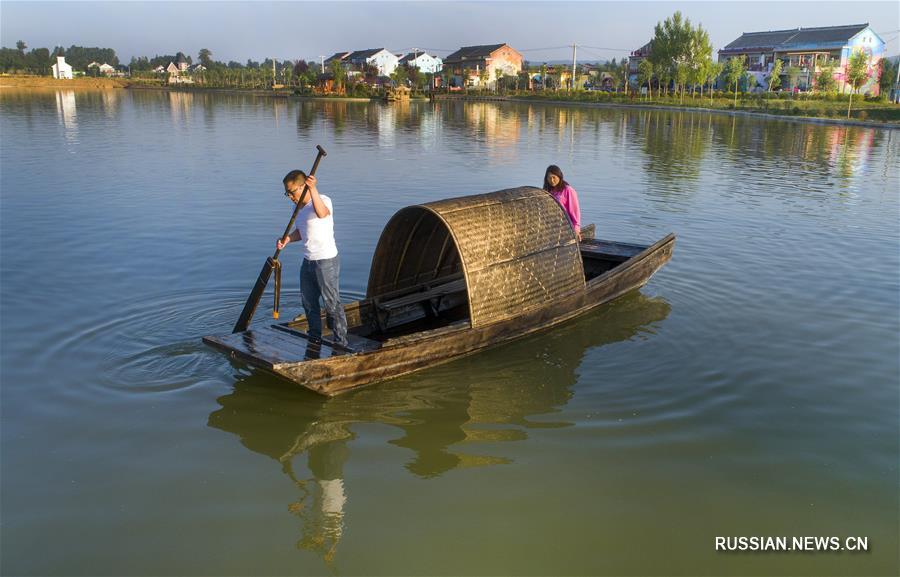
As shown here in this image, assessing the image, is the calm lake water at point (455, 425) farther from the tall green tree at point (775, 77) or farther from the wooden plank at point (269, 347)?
the tall green tree at point (775, 77)

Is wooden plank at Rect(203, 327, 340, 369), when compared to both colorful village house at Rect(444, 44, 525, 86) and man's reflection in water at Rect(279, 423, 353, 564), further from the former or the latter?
colorful village house at Rect(444, 44, 525, 86)

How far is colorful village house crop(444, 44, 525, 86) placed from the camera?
3782 inches

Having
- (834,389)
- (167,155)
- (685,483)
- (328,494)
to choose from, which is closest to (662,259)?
(834,389)

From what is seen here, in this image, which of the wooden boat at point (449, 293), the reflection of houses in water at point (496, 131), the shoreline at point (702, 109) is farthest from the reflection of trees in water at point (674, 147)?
the wooden boat at point (449, 293)

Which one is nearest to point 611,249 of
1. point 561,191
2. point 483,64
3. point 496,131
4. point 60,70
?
point 561,191

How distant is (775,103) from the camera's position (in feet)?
A: 176

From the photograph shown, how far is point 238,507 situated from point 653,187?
1683cm

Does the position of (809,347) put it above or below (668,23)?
below

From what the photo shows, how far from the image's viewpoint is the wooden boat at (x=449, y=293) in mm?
6816

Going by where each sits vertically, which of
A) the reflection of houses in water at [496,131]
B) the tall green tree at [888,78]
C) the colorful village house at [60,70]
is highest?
the colorful village house at [60,70]

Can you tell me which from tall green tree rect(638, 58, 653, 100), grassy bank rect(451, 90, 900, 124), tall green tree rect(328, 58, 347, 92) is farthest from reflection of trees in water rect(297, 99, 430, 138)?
tall green tree rect(638, 58, 653, 100)

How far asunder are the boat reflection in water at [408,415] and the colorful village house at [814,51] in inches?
2597

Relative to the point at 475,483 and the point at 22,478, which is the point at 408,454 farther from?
the point at 22,478

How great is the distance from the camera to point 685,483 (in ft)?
18.6
